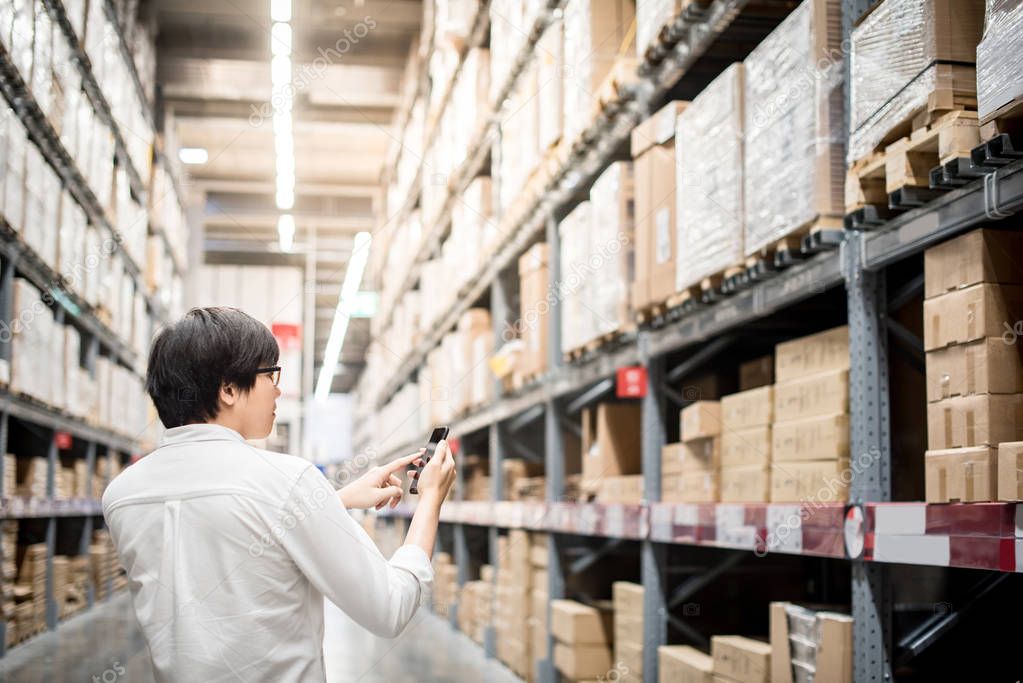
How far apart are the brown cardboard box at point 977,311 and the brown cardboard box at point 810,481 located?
752mm

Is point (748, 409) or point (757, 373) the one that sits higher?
point (757, 373)

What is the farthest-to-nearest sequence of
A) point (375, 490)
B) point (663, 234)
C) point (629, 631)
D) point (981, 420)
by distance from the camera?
point (629, 631)
point (663, 234)
point (981, 420)
point (375, 490)

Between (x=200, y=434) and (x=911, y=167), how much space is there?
1.96m

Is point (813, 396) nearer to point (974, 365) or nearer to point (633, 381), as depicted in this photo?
point (974, 365)

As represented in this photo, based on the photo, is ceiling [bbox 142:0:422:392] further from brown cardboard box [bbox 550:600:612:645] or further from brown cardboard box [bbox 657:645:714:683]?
brown cardboard box [bbox 657:645:714:683]

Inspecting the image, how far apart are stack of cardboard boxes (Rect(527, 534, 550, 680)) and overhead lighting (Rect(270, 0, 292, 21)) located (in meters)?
6.30

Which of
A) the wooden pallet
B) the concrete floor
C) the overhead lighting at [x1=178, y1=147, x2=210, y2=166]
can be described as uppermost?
the overhead lighting at [x1=178, y1=147, x2=210, y2=166]

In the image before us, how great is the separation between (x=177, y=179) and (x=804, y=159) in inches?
612

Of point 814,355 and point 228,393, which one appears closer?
point 228,393

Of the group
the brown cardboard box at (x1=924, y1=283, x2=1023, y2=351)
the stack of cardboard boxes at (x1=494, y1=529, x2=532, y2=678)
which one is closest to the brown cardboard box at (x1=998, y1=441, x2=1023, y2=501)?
the brown cardboard box at (x1=924, y1=283, x2=1023, y2=351)

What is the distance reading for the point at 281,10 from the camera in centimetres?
1130

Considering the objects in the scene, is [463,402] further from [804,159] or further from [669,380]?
[804,159]

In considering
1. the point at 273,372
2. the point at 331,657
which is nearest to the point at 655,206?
the point at 273,372

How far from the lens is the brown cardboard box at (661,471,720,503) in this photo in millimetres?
4559
